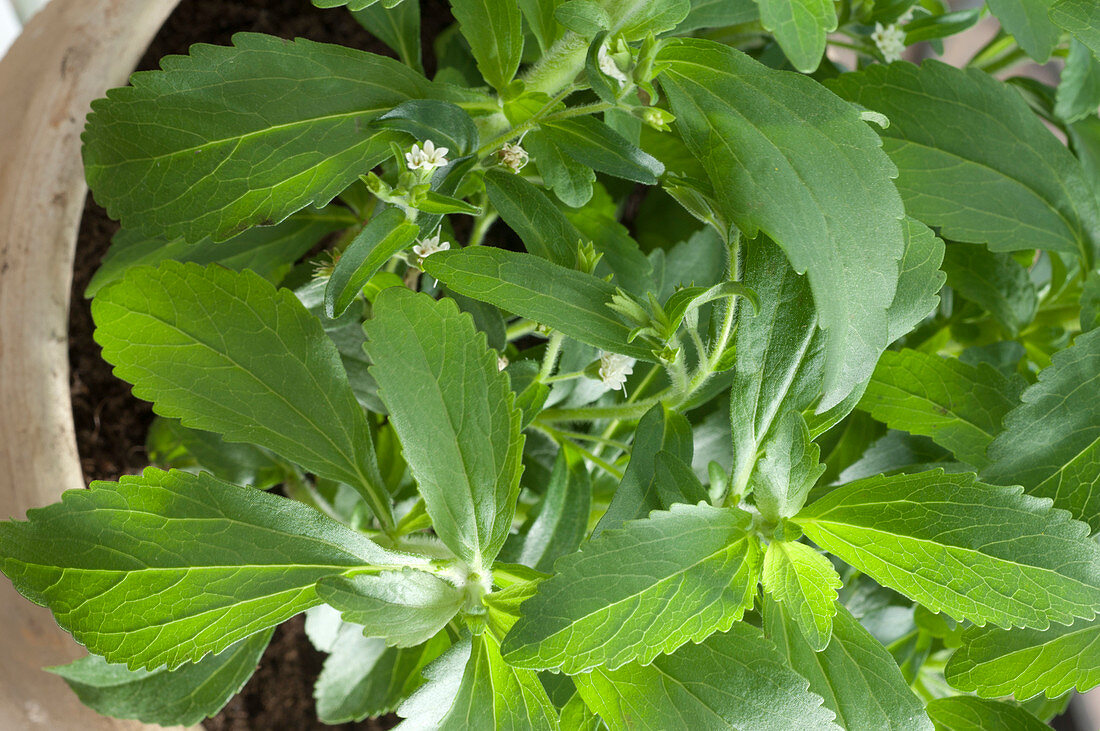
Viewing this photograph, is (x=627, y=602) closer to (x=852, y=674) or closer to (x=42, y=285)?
(x=852, y=674)

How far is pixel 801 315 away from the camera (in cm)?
62

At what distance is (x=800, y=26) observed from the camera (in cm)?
55

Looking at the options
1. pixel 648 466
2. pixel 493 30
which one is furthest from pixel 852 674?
pixel 493 30

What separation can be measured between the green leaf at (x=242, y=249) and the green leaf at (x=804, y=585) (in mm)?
497

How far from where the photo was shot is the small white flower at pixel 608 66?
606 millimetres

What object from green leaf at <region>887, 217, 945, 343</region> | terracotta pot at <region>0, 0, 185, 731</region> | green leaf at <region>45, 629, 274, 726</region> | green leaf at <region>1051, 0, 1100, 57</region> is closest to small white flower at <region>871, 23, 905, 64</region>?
green leaf at <region>1051, 0, 1100, 57</region>

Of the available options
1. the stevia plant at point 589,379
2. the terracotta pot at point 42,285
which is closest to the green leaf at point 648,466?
the stevia plant at point 589,379

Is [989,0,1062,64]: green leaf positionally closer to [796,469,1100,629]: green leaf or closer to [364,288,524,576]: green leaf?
[796,469,1100,629]: green leaf

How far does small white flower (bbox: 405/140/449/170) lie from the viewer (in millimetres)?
621

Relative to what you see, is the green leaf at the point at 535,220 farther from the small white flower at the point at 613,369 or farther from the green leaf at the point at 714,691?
the green leaf at the point at 714,691

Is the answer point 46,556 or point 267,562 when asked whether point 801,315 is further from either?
point 46,556

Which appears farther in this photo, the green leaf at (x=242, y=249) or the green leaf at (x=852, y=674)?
the green leaf at (x=242, y=249)

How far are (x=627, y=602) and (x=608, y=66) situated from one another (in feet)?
1.18

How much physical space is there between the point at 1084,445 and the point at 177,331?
2.31 ft
